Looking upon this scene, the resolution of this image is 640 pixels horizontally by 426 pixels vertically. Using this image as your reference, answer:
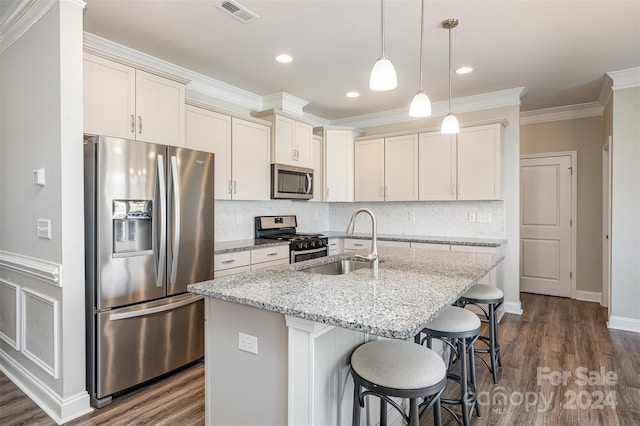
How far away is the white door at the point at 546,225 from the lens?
16.5 ft

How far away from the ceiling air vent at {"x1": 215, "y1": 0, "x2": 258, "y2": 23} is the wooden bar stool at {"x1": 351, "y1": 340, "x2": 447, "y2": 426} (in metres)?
2.26

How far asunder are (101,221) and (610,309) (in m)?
4.76

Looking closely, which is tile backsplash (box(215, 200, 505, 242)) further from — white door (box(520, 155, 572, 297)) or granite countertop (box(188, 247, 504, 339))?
granite countertop (box(188, 247, 504, 339))

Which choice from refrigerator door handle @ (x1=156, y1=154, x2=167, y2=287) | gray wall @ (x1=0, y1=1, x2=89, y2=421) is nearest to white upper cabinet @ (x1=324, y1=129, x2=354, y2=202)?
refrigerator door handle @ (x1=156, y1=154, x2=167, y2=287)

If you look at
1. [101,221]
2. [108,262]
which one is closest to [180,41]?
[101,221]

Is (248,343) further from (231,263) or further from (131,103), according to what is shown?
(131,103)

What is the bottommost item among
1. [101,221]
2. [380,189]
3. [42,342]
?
[42,342]

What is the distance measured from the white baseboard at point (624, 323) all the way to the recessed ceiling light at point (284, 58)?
416 centimetres

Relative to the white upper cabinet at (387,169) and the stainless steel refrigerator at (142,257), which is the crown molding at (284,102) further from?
the stainless steel refrigerator at (142,257)

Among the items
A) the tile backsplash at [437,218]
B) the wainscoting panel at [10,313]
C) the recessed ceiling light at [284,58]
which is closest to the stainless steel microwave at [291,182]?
the tile backsplash at [437,218]

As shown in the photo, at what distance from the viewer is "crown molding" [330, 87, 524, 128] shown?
13.8 ft

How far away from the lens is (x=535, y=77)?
372 centimetres

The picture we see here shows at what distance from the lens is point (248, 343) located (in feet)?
5.30

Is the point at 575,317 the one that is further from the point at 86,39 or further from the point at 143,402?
the point at 86,39
